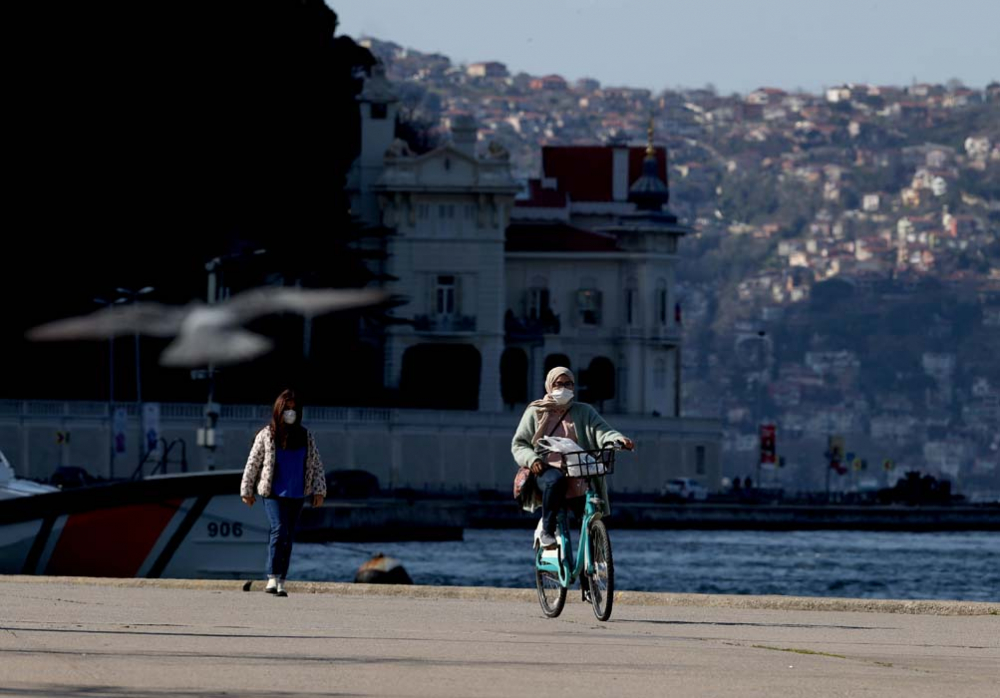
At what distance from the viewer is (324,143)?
276 ft

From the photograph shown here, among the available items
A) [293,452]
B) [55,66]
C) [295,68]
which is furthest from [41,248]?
[293,452]

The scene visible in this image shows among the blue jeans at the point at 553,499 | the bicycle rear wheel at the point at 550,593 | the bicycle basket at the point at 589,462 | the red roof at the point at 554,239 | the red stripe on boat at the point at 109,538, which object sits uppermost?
the red roof at the point at 554,239

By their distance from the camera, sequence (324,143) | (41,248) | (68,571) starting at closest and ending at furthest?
(68,571)
(41,248)
(324,143)

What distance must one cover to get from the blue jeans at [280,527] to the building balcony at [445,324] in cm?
8286

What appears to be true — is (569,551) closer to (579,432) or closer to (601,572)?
(601,572)

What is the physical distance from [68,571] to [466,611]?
1225 centimetres

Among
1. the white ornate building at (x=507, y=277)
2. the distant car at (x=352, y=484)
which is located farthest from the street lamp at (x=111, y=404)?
the white ornate building at (x=507, y=277)

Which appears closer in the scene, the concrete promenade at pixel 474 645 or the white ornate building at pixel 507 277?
the concrete promenade at pixel 474 645

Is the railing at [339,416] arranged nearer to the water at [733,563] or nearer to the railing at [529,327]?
the railing at [529,327]

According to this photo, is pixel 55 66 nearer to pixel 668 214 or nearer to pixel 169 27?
pixel 169 27

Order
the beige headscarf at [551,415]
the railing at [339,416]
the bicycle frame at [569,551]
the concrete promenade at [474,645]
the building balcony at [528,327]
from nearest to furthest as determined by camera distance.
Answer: the concrete promenade at [474,645] < the bicycle frame at [569,551] < the beige headscarf at [551,415] < the railing at [339,416] < the building balcony at [528,327]

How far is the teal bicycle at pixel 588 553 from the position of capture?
16.1 meters

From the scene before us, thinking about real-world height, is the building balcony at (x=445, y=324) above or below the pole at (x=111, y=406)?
above

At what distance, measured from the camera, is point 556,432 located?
16516 mm
